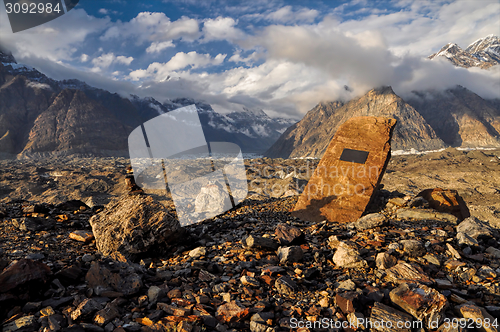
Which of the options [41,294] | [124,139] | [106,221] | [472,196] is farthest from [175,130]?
[124,139]

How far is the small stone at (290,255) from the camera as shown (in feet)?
16.2

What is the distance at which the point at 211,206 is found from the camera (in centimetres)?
973

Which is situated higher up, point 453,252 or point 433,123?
point 453,252

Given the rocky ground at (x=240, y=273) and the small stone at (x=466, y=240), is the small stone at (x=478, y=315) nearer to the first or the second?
the rocky ground at (x=240, y=273)

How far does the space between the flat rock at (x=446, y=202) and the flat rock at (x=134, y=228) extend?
8.66 metres

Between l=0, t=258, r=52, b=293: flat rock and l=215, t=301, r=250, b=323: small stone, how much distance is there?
269 cm

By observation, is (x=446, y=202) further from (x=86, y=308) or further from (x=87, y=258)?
(x=87, y=258)

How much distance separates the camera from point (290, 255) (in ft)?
16.3

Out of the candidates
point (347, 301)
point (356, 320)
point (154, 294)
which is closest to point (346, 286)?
point (347, 301)

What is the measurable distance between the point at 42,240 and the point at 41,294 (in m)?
2.83

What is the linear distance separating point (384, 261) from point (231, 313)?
2993mm

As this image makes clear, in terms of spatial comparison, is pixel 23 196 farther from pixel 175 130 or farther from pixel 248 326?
pixel 248 326

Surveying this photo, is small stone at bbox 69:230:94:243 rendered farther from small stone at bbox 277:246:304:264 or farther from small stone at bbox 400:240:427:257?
small stone at bbox 400:240:427:257

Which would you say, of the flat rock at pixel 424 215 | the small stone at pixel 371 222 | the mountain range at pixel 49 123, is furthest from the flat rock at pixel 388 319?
the mountain range at pixel 49 123
